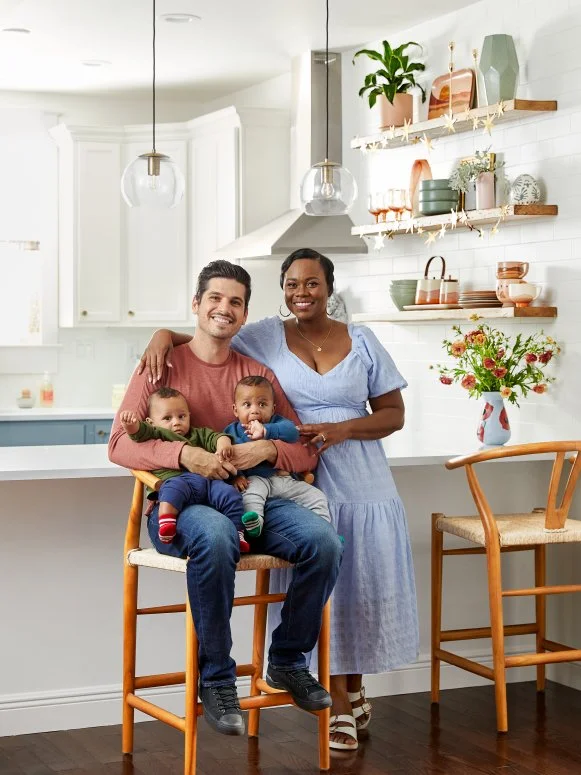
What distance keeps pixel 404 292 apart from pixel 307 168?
4.05 feet

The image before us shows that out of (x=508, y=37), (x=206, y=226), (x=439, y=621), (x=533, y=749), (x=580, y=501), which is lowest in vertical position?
(x=533, y=749)

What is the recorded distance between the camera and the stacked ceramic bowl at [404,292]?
16.6 feet

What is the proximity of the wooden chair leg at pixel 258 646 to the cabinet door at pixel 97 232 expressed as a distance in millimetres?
3416

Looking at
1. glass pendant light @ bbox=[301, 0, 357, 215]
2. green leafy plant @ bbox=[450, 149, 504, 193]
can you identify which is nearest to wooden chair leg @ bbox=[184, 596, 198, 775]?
glass pendant light @ bbox=[301, 0, 357, 215]

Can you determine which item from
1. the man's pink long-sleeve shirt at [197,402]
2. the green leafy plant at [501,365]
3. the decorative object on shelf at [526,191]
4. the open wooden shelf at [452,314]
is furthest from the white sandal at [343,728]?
the decorative object on shelf at [526,191]

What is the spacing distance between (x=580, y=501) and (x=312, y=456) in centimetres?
136

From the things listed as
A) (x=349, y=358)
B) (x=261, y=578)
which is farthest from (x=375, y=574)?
(x=349, y=358)

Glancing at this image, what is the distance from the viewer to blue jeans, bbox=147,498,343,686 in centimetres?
285

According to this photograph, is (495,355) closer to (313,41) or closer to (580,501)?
(580,501)

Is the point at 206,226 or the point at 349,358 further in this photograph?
the point at 206,226

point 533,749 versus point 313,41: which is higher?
point 313,41

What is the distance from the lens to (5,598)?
11.6 feet

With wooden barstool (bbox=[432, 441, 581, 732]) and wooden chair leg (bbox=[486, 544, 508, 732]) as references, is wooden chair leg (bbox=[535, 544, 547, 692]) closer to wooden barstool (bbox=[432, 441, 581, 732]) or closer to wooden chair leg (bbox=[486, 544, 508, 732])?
wooden barstool (bbox=[432, 441, 581, 732])

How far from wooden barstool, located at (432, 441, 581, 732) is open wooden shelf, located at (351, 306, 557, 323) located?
0.76 meters
